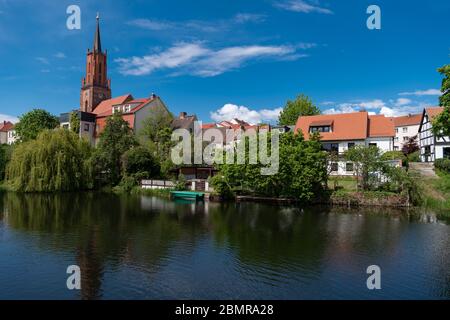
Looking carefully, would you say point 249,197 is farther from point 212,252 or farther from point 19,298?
point 19,298

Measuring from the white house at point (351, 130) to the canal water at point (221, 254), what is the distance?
17697 mm

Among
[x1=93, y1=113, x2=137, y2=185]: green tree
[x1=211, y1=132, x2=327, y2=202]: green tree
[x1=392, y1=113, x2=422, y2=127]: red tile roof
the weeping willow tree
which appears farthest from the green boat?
[x1=392, y1=113, x2=422, y2=127]: red tile roof

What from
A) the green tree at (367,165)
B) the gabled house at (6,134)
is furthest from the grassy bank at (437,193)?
the gabled house at (6,134)

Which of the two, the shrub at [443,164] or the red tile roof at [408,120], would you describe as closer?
the shrub at [443,164]

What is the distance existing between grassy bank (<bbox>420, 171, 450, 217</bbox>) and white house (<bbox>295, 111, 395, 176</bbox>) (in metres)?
9.28

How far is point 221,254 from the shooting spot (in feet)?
56.0

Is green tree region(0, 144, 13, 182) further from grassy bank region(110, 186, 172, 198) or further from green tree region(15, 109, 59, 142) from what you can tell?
grassy bank region(110, 186, 172, 198)

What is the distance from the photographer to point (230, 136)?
59.3 metres

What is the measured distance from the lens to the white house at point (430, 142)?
4250cm

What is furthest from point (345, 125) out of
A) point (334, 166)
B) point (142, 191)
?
point (142, 191)

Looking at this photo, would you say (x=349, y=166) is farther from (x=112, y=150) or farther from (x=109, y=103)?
(x=109, y=103)

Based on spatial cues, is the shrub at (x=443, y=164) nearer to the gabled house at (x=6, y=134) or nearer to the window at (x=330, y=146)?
the window at (x=330, y=146)

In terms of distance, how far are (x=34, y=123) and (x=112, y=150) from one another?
81.8 ft
